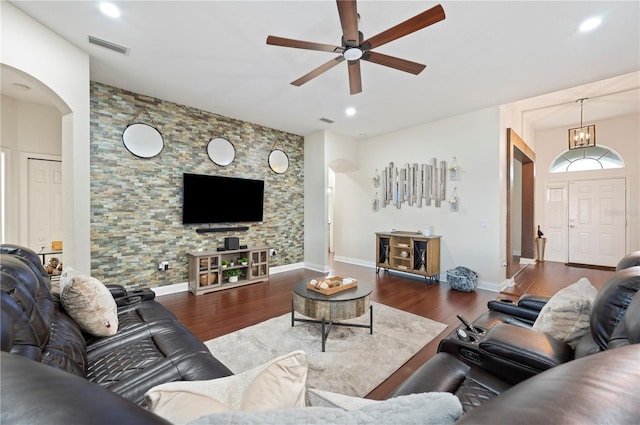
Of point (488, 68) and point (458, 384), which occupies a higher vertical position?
point (488, 68)

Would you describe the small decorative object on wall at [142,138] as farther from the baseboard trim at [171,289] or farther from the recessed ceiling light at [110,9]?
the baseboard trim at [171,289]

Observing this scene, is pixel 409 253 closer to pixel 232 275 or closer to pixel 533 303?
pixel 533 303

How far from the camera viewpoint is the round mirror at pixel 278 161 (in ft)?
17.9

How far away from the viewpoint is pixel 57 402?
1.31 feet

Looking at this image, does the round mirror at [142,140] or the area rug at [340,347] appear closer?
the area rug at [340,347]

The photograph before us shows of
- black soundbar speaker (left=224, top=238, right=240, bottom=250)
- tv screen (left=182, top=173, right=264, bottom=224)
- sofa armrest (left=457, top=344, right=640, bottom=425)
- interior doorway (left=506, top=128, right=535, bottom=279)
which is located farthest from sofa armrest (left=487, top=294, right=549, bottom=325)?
interior doorway (left=506, top=128, right=535, bottom=279)

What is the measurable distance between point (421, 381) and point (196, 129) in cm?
464

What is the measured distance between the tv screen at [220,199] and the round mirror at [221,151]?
33 cm

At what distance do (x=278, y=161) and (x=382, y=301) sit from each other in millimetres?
3442

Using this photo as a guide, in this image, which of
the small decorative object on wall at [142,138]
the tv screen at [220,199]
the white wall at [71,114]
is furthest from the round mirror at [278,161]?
the white wall at [71,114]

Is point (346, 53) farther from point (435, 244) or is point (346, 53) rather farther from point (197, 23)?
point (435, 244)

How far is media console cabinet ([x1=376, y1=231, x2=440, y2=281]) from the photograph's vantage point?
4.79 meters

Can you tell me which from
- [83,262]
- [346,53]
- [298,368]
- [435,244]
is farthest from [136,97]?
[435,244]

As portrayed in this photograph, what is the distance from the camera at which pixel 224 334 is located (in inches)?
109
